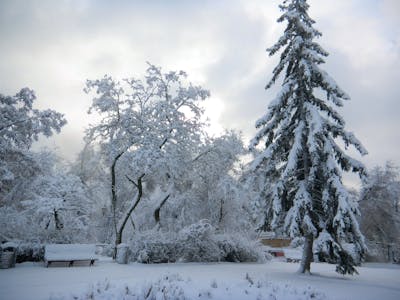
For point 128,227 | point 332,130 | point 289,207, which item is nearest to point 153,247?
point 289,207

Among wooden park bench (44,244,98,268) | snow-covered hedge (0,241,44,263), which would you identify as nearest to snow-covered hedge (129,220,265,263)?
wooden park bench (44,244,98,268)

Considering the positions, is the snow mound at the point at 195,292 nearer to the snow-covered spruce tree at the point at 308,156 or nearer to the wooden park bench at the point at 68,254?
the snow-covered spruce tree at the point at 308,156

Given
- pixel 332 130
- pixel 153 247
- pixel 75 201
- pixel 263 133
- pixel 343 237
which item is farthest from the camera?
pixel 75 201

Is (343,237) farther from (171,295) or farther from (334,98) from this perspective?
(171,295)

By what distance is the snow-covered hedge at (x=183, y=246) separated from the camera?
55.1ft

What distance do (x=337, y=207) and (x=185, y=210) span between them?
15.9m

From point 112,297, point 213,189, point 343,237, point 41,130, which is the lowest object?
point 112,297

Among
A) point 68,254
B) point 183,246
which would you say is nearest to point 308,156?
point 183,246

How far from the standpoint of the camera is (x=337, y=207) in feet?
42.3

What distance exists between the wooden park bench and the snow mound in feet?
22.3

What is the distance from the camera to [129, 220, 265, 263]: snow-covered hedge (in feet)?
55.1

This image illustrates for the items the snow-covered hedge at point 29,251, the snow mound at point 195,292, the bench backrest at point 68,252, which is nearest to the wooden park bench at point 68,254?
the bench backrest at point 68,252

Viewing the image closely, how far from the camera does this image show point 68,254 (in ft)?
49.3

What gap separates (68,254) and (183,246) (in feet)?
18.0
